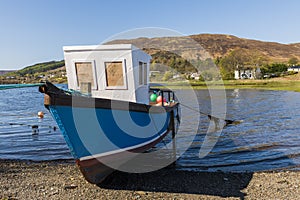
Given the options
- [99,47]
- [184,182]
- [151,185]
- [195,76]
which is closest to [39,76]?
[99,47]

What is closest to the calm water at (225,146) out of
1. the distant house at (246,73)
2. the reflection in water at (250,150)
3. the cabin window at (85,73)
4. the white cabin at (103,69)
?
the reflection in water at (250,150)

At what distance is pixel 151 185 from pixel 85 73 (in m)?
4.44

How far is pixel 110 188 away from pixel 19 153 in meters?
7.43

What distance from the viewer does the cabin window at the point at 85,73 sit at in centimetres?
973

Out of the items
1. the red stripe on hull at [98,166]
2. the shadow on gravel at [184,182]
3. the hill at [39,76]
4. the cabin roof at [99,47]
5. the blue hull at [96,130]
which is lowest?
the shadow on gravel at [184,182]

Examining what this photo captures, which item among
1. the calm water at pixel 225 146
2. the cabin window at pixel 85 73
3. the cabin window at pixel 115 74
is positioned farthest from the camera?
the calm water at pixel 225 146

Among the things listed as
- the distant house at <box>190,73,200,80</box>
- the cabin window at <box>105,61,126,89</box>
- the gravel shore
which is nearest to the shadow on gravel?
the gravel shore

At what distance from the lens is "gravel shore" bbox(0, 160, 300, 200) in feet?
24.5

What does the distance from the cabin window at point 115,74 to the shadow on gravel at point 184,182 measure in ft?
9.94

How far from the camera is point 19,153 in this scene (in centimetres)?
1342

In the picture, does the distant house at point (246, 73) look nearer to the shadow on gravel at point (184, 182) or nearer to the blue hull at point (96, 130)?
the shadow on gravel at point (184, 182)

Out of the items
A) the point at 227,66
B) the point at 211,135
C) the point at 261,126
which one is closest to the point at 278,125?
the point at 261,126

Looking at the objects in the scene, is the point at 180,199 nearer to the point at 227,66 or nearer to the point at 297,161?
the point at 297,161

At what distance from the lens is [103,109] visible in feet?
24.8
